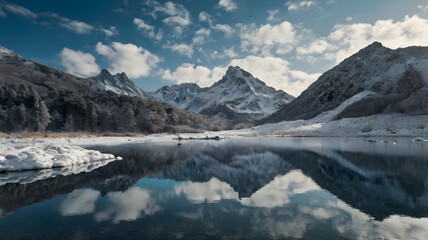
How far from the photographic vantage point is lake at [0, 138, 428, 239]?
857 centimetres

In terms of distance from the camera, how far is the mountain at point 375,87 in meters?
113

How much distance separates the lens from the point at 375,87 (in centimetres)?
13088

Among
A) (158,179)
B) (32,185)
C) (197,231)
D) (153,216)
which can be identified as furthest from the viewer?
(158,179)

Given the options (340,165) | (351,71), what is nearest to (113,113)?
(340,165)

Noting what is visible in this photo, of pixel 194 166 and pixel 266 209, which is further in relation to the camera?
pixel 194 166

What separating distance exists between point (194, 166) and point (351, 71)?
177037 mm

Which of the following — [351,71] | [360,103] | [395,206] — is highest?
[351,71]

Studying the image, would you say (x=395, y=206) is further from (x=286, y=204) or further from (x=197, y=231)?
(x=197, y=231)

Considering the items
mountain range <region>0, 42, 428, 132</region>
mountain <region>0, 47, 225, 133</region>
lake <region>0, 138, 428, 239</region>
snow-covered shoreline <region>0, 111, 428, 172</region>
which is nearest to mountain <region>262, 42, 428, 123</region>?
mountain range <region>0, 42, 428, 132</region>

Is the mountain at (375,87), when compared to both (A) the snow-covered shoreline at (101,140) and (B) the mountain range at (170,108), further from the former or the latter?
(A) the snow-covered shoreline at (101,140)

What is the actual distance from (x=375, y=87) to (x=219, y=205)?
15055 centimetres

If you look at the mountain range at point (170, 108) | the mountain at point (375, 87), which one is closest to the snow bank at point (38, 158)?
the mountain range at point (170, 108)

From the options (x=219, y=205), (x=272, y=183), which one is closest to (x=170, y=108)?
(x=272, y=183)

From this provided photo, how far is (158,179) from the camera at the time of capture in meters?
18.4
